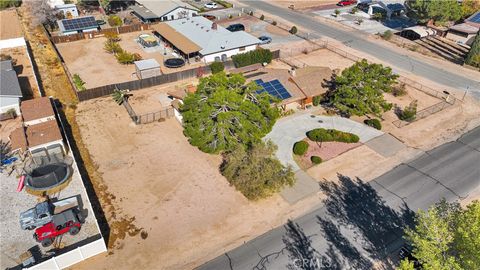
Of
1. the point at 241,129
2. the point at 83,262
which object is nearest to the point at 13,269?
the point at 83,262

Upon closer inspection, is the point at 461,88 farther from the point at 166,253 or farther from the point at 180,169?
the point at 166,253

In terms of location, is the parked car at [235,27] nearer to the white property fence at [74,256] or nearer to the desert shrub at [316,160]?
the desert shrub at [316,160]

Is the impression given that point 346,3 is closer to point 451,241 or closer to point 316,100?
point 316,100

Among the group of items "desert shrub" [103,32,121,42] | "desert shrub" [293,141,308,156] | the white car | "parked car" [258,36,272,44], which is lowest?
"desert shrub" [293,141,308,156]

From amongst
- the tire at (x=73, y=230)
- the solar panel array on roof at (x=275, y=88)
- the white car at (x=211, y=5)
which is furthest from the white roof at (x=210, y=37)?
the tire at (x=73, y=230)

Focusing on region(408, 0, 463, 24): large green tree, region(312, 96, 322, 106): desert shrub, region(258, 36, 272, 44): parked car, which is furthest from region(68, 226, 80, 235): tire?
region(408, 0, 463, 24): large green tree

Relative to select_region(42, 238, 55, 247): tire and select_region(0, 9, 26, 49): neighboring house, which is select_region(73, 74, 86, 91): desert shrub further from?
select_region(42, 238, 55, 247): tire

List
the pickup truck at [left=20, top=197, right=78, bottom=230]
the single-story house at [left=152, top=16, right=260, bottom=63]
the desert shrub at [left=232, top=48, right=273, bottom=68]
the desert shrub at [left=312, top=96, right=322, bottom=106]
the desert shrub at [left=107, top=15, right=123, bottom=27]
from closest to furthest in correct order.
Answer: the pickup truck at [left=20, top=197, right=78, bottom=230], the desert shrub at [left=312, top=96, right=322, bottom=106], the desert shrub at [left=232, top=48, right=273, bottom=68], the single-story house at [left=152, top=16, right=260, bottom=63], the desert shrub at [left=107, top=15, right=123, bottom=27]
